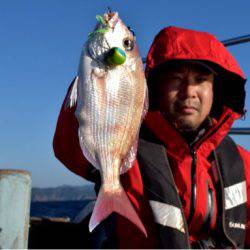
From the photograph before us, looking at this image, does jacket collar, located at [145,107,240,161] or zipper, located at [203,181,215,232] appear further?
jacket collar, located at [145,107,240,161]

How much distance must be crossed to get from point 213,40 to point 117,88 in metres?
2.13

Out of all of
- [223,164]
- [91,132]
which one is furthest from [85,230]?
[91,132]

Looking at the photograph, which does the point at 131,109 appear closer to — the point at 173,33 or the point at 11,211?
the point at 11,211

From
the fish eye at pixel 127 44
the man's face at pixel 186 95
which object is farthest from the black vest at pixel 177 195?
the fish eye at pixel 127 44

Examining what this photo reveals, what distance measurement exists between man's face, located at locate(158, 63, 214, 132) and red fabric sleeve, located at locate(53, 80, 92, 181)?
1.07 metres

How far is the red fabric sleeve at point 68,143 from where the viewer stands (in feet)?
11.8

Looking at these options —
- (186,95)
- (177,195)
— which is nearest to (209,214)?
(177,195)

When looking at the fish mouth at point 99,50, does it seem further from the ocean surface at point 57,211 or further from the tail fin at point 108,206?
the ocean surface at point 57,211

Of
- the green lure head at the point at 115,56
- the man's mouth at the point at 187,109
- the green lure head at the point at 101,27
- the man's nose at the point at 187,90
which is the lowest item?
the man's mouth at the point at 187,109

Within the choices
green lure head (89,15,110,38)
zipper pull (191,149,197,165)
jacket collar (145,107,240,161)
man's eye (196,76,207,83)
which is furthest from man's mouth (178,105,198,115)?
green lure head (89,15,110,38)

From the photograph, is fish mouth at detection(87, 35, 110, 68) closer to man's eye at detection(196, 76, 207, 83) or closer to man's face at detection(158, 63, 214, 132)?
man's face at detection(158, 63, 214, 132)

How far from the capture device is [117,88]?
2902 mm

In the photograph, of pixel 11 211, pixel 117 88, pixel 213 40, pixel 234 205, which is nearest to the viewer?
pixel 117 88

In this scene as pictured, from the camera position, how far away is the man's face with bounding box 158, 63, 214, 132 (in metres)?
4.28
